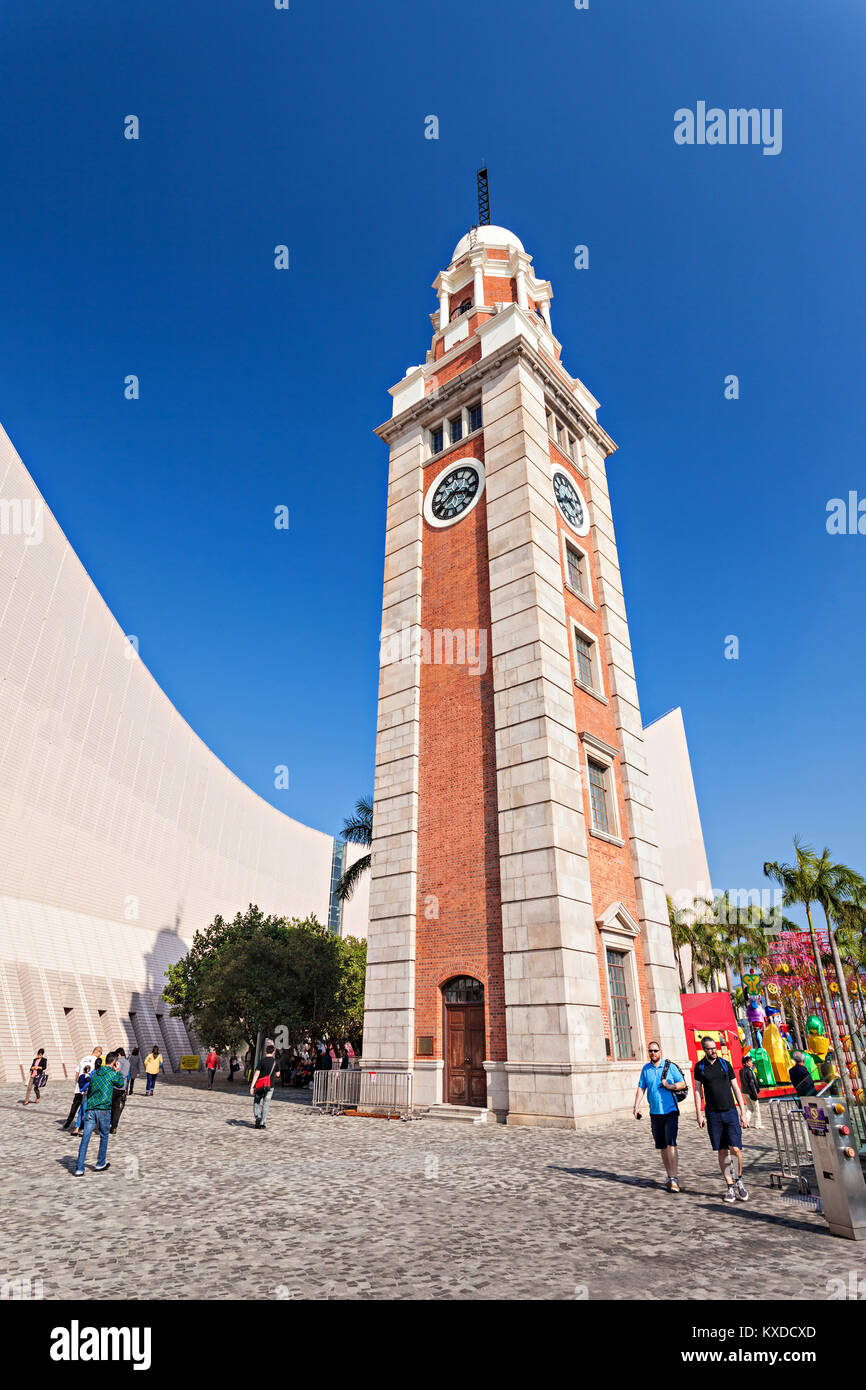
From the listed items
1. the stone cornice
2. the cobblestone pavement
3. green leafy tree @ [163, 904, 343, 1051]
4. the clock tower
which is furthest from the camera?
green leafy tree @ [163, 904, 343, 1051]

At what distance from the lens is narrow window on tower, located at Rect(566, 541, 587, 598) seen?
23.4 m

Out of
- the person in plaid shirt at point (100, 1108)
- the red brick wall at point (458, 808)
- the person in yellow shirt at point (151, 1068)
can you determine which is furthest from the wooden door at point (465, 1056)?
the person in yellow shirt at point (151, 1068)

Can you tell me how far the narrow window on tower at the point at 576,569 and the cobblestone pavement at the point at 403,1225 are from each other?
51.5ft

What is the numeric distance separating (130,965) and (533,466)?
3720cm

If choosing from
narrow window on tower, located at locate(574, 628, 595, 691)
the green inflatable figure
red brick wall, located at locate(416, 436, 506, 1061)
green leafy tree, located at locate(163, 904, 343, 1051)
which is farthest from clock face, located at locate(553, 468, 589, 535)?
green leafy tree, located at locate(163, 904, 343, 1051)

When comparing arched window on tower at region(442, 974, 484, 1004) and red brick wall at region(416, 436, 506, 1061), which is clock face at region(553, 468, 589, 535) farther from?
arched window on tower at region(442, 974, 484, 1004)

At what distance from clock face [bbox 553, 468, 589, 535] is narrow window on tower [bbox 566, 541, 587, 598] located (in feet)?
3.00

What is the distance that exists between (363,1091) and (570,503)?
1848 cm

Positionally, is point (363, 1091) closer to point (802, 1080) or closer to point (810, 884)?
point (802, 1080)

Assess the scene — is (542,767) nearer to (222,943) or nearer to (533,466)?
(533,466)

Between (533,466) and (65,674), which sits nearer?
(533,466)

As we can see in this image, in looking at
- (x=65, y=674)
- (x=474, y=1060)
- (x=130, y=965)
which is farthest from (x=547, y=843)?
(x=130, y=965)

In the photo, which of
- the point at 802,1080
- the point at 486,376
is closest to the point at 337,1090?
the point at 802,1080
